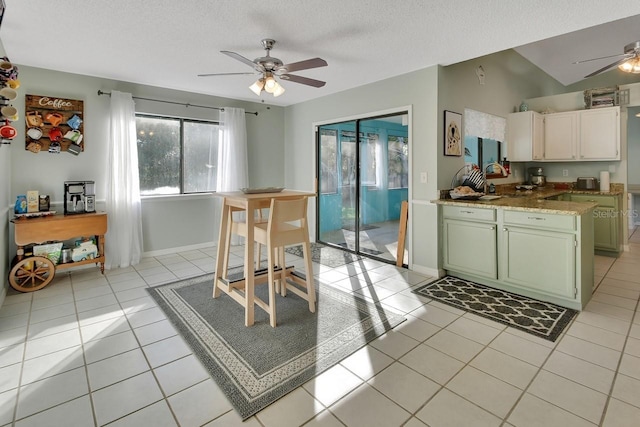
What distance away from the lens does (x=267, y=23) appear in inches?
104

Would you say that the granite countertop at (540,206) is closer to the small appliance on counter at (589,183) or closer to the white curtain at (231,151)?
the small appliance on counter at (589,183)

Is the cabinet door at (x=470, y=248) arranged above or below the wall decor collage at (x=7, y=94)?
below

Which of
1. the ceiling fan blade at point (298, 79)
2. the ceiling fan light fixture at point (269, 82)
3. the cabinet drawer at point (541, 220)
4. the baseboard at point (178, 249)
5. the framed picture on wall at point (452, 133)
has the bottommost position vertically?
the baseboard at point (178, 249)

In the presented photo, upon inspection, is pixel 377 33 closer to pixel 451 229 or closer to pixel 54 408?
pixel 451 229

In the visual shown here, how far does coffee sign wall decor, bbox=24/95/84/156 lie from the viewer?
3.66 m

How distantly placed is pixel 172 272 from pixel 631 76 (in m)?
7.88

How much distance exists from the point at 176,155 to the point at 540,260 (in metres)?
4.78

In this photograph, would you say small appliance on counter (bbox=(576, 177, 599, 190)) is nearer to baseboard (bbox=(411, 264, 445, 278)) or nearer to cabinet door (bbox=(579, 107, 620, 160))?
cabinet door (bbox=(579, 107, 620, 160))

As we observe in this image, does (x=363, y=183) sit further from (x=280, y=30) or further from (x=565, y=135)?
(x=565, y=135)

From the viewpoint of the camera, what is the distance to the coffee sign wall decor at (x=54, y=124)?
12.0ft

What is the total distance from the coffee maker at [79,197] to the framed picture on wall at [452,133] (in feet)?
14.0

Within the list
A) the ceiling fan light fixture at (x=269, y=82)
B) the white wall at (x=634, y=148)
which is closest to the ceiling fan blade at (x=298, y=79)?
the ceiling fan light fixture at (x=269, y=82)

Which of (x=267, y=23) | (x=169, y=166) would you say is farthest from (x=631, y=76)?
(x=169, y=166)

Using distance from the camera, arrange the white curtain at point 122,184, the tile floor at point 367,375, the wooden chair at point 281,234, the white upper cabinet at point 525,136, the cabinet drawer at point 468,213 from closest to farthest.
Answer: the tile floor at point 367,375
the wooden chair at point 281,234
the cabinet drawer at point 468,213
the white curtain at point 122,184
the white upper cabinet at point 525,136
